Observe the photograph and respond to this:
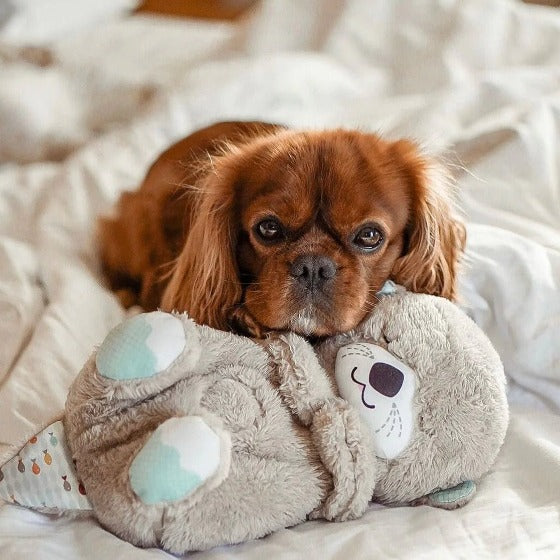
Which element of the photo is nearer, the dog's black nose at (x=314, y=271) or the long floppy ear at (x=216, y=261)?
the dog's black nose at (x=314, y=271)

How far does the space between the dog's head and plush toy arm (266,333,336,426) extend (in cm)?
8

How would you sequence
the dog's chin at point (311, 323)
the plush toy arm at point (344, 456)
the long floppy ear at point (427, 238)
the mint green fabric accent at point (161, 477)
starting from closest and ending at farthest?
1. the mint green fabric accent at point (161, 477)
2. the plush toy arm at point (344, 456)
3. the dog's chin at point (311, 323)
4. the long floppy ear at point (427, 238)

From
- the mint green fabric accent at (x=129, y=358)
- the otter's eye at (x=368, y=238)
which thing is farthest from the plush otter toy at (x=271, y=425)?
the otter's eye at (x=368, y=238)

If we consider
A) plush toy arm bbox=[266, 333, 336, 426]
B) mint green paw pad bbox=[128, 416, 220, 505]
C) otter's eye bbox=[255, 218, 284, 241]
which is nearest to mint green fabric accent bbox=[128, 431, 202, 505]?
mint green paw pad bbox=[128, 416, 220, 505]

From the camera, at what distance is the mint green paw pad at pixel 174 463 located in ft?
3.01

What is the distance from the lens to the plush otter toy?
97 centimetres

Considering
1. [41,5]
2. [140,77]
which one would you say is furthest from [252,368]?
[41,5]

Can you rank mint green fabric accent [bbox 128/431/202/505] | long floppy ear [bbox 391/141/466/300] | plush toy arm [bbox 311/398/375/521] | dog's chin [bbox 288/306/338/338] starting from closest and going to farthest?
1. mint green fabric accent [bbox 128/431/202/505]
2. plush toy arm [bbox 311/398/375/521]
3. dog's chin [bbox 288/306/338/338]
4. long floppy ear [bbox 391/141/466/300]

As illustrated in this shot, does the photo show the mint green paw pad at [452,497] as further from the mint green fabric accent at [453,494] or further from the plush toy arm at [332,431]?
the plush toy arm at [332,431]

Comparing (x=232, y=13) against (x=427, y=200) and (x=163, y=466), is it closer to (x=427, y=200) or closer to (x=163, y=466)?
(x=427, y=200)

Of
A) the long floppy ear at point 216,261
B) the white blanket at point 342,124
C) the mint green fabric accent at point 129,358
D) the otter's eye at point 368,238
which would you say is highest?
the mint green fabric accent at point 129,358

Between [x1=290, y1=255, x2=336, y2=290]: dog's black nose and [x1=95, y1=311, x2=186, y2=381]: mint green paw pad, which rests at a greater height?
[x1=95, y1=311, x2=186, y2=381]: mint green paw pad

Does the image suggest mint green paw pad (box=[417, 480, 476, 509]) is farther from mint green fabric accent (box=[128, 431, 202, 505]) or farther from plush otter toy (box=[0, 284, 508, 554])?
mint green fabric accent (box=[128, 431, 202, 505])

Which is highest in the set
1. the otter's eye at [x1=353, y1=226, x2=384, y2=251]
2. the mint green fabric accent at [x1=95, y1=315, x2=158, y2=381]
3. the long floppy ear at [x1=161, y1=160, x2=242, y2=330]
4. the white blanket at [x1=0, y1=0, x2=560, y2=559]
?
the mint green fabric accent at [x1=95, y1=315, x2=158, y2=381]
